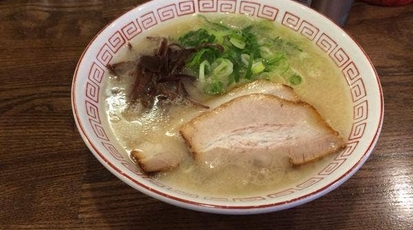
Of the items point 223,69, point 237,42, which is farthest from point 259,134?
point 237,42

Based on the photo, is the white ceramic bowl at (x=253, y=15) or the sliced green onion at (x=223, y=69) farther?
the sliced green onion at (x=223, y=69)

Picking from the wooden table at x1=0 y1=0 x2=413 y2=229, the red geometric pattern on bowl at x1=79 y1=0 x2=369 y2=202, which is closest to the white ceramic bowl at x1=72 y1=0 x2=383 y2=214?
the red geometric pattern on bowl at x1=79 y1=0 x2=369 y2=202

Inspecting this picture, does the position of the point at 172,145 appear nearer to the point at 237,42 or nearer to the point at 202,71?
the point at 202,71

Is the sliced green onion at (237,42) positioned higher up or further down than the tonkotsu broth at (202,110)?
higher up

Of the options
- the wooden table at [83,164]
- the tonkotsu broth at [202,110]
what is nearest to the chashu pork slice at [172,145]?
the tonkotsu broth at [202,110]

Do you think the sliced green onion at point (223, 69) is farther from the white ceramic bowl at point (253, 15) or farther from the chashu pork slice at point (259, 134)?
the white ceramic bowl at point (253, 15)

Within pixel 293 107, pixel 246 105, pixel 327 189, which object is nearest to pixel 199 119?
pixel 246 105

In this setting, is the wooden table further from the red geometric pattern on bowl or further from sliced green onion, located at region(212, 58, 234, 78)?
sliced green onion, located at region(212, 58, 234, 78)
